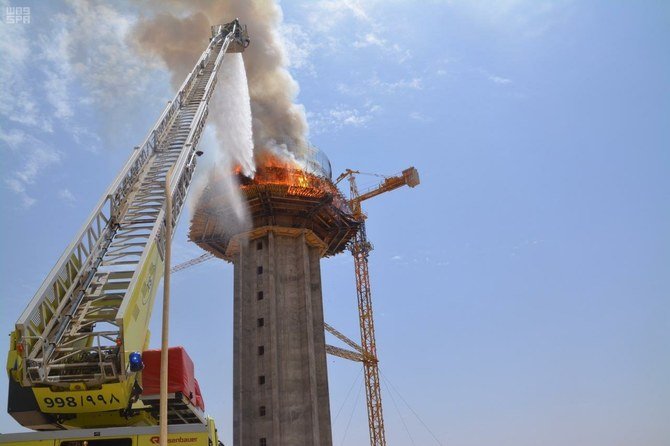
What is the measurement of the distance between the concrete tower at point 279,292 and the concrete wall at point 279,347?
Answer: 88mm

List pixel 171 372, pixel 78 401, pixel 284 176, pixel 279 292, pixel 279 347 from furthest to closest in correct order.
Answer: pixel 284 176, pixel 279 292, pixel 279 347, pixel 171 372, pixel 78 401

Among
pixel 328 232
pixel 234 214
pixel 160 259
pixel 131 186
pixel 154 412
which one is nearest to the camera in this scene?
pixel 154 412

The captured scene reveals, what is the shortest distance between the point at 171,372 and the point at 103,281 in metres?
3.99

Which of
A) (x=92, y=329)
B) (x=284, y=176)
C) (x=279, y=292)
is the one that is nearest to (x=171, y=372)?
(x=92, y=329)

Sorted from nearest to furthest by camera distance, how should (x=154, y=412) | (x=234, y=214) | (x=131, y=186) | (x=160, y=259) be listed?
(x=154, y=412), (x=160, y=259), (x=131, y=186), (x=234, y=214)

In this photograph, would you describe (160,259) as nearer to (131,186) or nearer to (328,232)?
(131,186)

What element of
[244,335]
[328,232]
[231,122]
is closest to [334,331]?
[328,232]

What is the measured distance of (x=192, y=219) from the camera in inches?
2530

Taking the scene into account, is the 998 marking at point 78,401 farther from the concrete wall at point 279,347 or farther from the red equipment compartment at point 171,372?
the concrete wall at point 279,347

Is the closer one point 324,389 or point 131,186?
point 131,186

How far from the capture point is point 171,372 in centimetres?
2178

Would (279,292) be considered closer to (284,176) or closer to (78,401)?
(284,176)

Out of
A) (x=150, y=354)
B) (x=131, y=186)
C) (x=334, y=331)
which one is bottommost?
(x=150, y=354)

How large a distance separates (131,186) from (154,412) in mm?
9923
